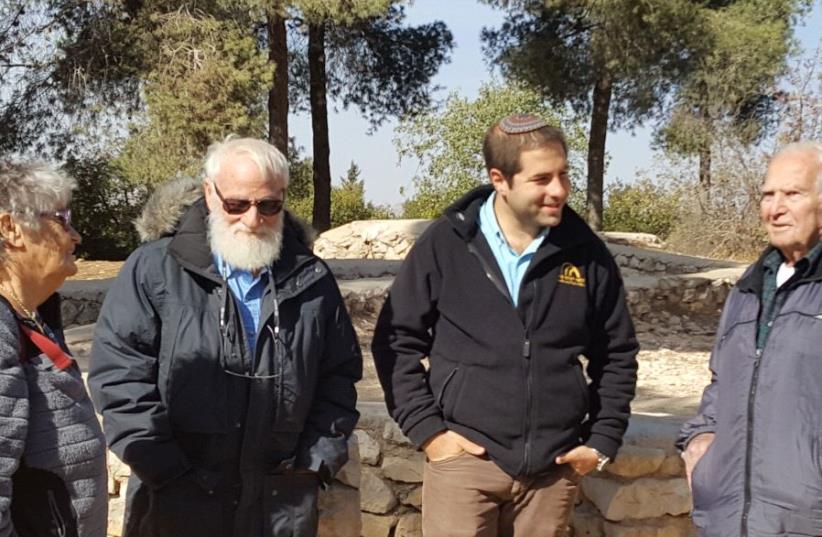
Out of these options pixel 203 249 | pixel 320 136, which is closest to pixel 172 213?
pixel 203 249

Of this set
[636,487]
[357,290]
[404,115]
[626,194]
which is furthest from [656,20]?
[636,487]

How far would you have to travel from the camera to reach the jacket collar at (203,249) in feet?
7.53

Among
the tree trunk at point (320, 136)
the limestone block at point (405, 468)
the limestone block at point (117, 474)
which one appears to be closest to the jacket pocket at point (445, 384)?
the limestone block at point (405, 468)

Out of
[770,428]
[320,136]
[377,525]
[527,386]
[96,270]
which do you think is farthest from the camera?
[320,136]

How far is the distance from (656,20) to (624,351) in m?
14.1

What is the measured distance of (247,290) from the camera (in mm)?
2365

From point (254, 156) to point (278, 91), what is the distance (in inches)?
500

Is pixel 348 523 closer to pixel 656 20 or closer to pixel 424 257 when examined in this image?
pixel 424 257

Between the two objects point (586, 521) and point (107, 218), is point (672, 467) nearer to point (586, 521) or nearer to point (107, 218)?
point (586, 521)

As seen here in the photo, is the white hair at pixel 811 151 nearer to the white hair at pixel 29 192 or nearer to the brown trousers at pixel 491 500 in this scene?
the brown trousers at pixel 491 500

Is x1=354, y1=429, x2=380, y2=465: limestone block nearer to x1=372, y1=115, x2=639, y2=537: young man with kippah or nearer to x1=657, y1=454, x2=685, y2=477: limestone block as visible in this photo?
x1=372, y1=115, x2=639, y2=537: young man with kippah

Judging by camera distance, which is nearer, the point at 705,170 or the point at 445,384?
the point at 445,384

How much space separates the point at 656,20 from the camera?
51.1ft

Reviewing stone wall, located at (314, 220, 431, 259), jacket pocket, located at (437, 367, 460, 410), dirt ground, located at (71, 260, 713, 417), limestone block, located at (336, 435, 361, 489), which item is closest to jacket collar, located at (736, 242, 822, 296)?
jacket pocket, located at (437, 367, 460, 410)
